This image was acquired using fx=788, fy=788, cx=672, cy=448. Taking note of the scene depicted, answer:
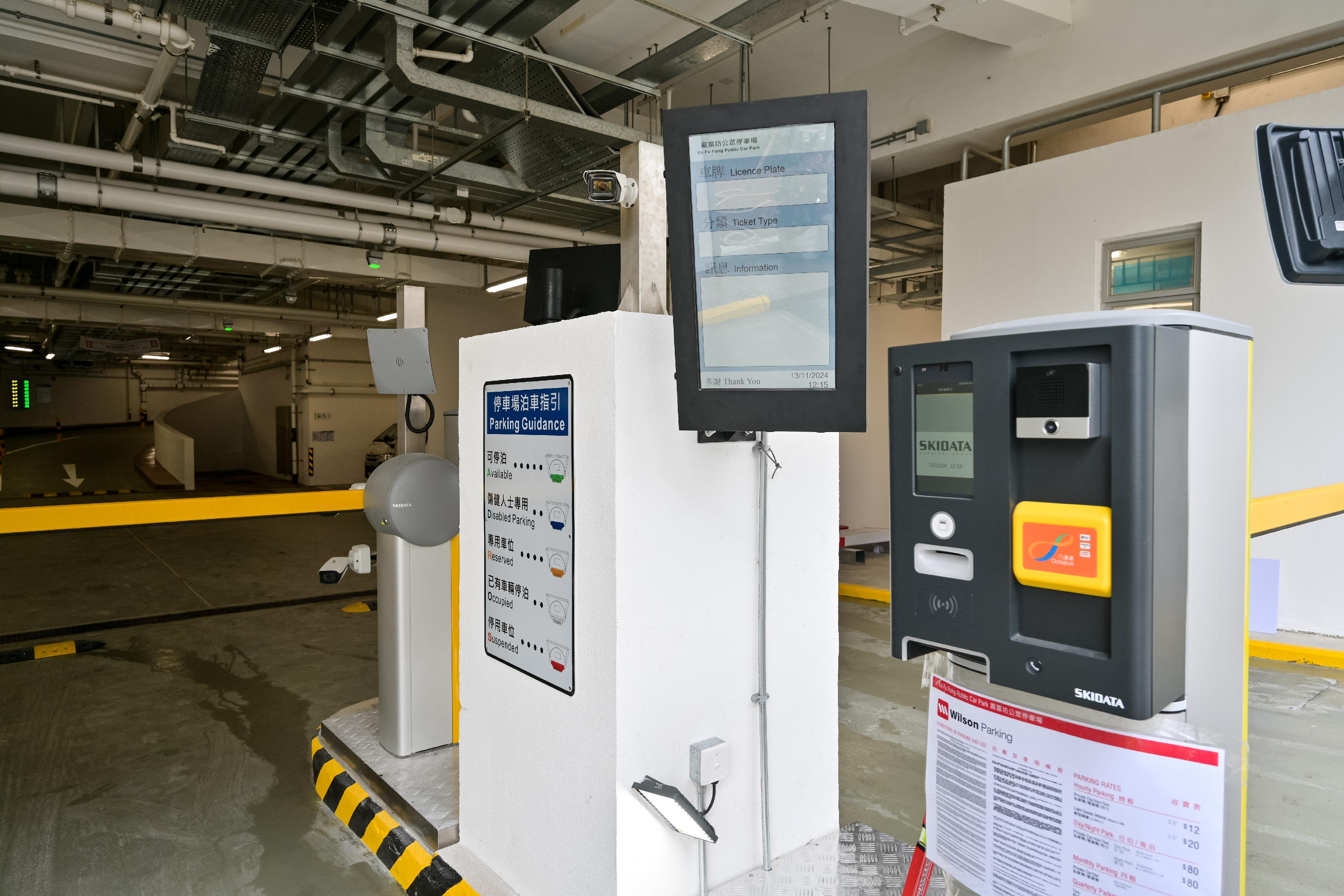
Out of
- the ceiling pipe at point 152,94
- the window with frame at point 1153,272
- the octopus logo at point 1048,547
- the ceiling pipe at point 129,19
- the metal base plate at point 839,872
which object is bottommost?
the metal base plate at point 839,872

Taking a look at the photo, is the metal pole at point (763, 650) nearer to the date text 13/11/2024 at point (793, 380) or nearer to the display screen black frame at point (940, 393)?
the date text 13/11/2024 at point (793, 380)

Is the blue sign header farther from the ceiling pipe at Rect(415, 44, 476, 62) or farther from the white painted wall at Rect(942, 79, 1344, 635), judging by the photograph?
the white painted wall at Rect(942, 79, 1344, 635)

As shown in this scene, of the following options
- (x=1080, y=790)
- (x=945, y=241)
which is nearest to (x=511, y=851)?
(x=1080, y=790)

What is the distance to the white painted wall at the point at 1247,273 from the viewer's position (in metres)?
4.55

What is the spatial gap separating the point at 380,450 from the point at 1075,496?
1706 cm

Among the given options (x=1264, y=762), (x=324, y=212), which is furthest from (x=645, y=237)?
(x=324, y=212)

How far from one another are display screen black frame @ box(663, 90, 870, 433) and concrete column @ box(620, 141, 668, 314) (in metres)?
0.26

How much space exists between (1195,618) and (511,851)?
1860 mm

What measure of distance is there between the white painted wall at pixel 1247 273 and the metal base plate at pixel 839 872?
3.86 metres

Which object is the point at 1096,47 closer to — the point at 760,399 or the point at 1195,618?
the point at 760,399

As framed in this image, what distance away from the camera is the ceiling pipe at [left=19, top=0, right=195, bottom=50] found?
4.25m

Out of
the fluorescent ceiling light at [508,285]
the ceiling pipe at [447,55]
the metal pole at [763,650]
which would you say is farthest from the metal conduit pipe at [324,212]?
the metal pole at [763,650]

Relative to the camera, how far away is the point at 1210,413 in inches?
40.8

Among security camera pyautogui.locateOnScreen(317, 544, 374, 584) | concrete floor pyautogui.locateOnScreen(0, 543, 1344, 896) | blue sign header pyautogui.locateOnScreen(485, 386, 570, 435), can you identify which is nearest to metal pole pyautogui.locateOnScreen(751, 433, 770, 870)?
blue sign header pyautogui.locateOnScreen(485, 386, 570, 435)
